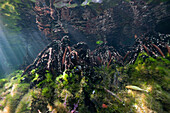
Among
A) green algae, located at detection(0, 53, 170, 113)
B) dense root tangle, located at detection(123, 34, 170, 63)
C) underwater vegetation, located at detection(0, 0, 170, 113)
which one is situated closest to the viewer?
green algae, located at detection(0, 53, 170, 113)

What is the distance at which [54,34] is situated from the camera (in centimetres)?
629

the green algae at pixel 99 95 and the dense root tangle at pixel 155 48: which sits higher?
the dense root tangle at pixel 155 48

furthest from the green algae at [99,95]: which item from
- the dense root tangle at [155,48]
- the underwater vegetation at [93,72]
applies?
the dense root tangle at [155,48]

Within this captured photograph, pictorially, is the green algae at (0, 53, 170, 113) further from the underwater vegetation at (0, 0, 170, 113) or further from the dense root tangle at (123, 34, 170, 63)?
the dense root tangle at (123, 34, 170, 63)

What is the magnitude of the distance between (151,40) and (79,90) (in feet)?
14.2

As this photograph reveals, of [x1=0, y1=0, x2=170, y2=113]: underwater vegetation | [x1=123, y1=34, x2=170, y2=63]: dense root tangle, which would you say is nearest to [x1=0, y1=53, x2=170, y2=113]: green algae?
[x1=0, y1=0, x2=170, y2=113]: underwater vegetation

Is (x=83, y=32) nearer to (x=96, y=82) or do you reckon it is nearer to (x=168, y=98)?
(x=96, y=82)

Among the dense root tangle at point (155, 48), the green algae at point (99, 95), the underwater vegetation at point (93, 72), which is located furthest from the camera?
the dense root tangle at point (155, 48)

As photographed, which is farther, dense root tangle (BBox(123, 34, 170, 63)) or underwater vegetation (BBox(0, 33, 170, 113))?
dense root tangle (BBox(123, 34, 170, 63))

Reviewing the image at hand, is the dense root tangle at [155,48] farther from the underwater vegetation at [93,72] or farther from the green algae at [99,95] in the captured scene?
the green algae at [99,95]

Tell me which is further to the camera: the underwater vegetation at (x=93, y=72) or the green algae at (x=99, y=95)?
the underwater vegetation at (x=93, y=72)

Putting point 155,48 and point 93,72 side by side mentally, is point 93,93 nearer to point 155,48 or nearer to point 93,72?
point 93,72

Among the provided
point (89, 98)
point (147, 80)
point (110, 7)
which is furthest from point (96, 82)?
point (110, 7)

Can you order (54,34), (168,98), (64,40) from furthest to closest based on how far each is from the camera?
(54,34)
(64,40)
(168,98)
